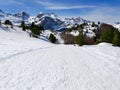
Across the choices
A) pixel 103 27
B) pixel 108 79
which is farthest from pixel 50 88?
pixel 103 27

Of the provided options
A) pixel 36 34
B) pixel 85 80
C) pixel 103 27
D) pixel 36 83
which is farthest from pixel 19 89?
pixel 103 27

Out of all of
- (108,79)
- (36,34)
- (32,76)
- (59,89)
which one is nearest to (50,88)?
(59,89)

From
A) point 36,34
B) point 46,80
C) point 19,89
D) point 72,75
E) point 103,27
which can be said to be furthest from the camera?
point 103,27

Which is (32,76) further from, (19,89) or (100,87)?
(100,87)

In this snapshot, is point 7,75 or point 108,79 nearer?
point 7,75

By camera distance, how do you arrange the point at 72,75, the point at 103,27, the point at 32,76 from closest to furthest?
1. the point at 32,76
2. the point at 72,75
3. the point at 103,27

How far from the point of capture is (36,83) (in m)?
9.31

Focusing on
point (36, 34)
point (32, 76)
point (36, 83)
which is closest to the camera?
point (36, 83)

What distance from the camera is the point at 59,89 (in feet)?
28.3

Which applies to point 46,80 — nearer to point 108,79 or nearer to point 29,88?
point 29,88

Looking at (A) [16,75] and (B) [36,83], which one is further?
(A) [16,75]

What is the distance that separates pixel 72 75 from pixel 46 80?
215 centimetres

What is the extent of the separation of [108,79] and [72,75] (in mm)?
2169

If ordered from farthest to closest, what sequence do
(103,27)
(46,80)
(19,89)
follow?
(103,27) < (46,80) < (19,89)
